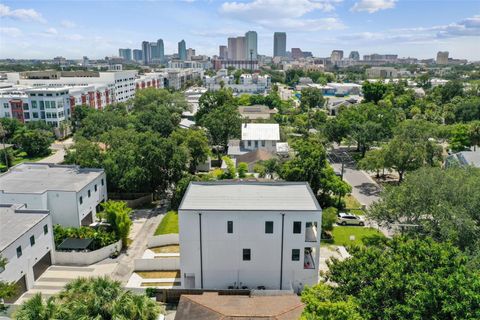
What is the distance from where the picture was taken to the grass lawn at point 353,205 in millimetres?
42203

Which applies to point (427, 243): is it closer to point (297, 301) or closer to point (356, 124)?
point (297, 301)

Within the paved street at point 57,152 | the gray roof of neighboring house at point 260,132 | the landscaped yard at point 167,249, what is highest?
the gray roof of neighboring house at point 260,132

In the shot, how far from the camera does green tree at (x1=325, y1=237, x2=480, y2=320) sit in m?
15.5

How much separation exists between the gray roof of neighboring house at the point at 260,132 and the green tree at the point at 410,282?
142ft

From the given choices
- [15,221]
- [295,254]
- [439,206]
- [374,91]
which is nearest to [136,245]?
[15,221]

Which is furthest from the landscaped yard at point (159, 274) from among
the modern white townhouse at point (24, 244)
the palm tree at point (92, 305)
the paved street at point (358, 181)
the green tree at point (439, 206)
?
the paved street at point (358, 181)

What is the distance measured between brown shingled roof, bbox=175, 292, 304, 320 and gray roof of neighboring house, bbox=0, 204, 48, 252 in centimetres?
1366

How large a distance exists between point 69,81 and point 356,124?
88.1 meters

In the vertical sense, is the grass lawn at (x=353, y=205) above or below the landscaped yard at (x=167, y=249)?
above

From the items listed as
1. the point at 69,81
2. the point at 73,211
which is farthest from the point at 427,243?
the point at 69,81

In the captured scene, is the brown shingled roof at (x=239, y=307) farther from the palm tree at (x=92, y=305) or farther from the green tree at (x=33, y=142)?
the green tree at (x=33, y=142)

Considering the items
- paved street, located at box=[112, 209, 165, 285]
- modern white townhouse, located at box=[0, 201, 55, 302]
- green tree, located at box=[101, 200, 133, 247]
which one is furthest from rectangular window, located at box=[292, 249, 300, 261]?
modern white townhouse, located at box=[0, 201, 55, 302]

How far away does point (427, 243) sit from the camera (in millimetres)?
20422

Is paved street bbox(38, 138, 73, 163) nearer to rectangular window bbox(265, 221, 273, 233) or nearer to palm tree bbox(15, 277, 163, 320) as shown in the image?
rectangular window bbox(265, 221, 273, 233)
